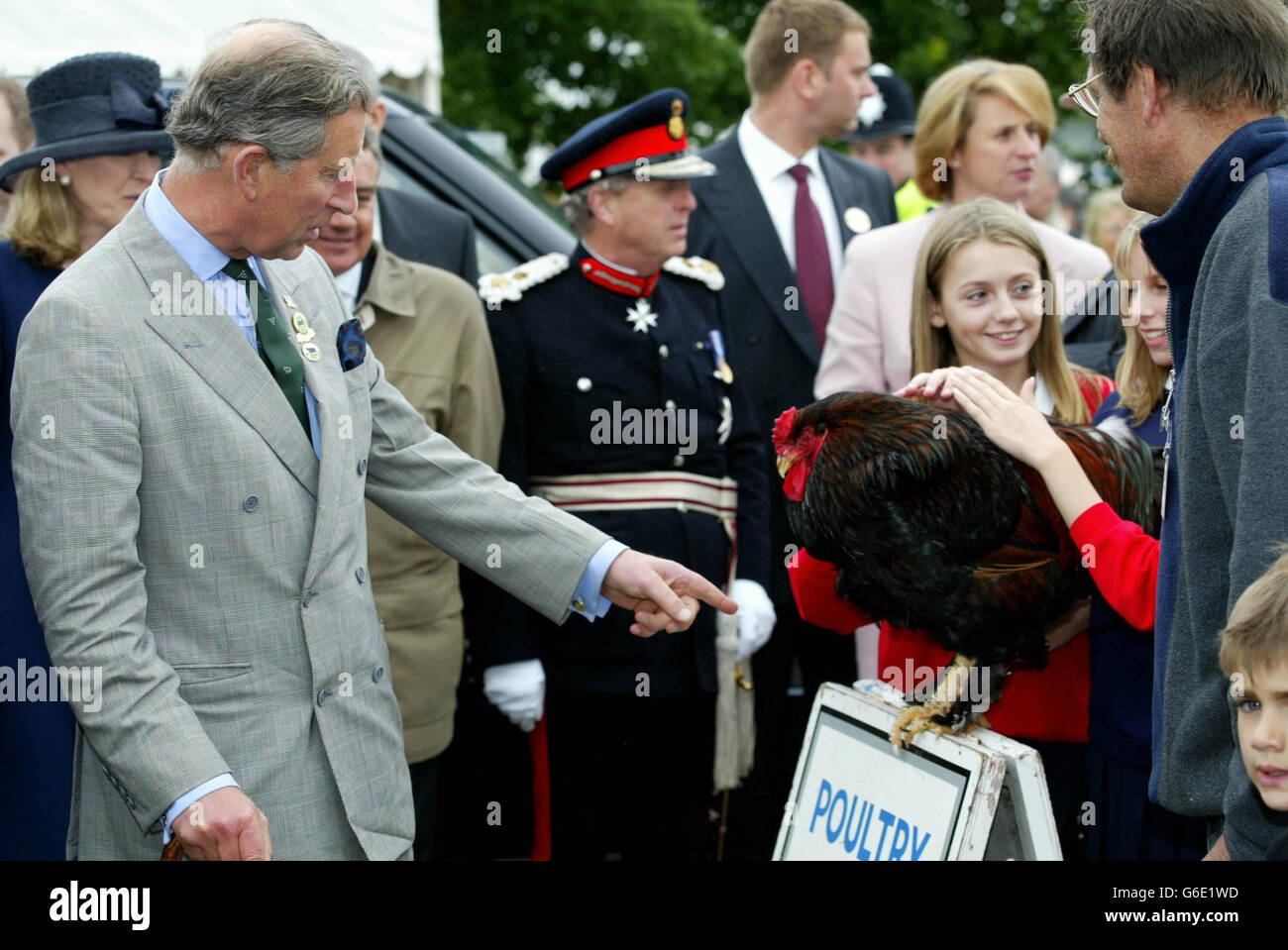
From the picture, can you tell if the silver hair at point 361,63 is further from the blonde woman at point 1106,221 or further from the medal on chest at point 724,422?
the blonde woman at point 1106,221

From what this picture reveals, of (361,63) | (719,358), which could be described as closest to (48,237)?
(361,63)

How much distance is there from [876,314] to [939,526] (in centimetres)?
162

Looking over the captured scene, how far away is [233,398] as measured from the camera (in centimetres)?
228

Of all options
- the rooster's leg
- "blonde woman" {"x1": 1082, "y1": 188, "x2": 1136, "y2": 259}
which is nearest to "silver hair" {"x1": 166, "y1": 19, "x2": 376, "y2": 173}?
the rooster's leg

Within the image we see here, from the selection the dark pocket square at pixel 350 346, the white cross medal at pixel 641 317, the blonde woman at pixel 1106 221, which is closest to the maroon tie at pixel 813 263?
the white cross medal at pixel 641 317

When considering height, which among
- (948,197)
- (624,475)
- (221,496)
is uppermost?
(948,197)

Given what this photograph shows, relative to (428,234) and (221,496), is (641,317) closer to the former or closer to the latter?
(428,234)

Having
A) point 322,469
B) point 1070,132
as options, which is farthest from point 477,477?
point 1070,132

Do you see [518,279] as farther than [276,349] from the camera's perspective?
Yes

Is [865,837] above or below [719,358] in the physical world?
below

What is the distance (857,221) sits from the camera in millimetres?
4754

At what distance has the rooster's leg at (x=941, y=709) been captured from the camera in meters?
2.76
